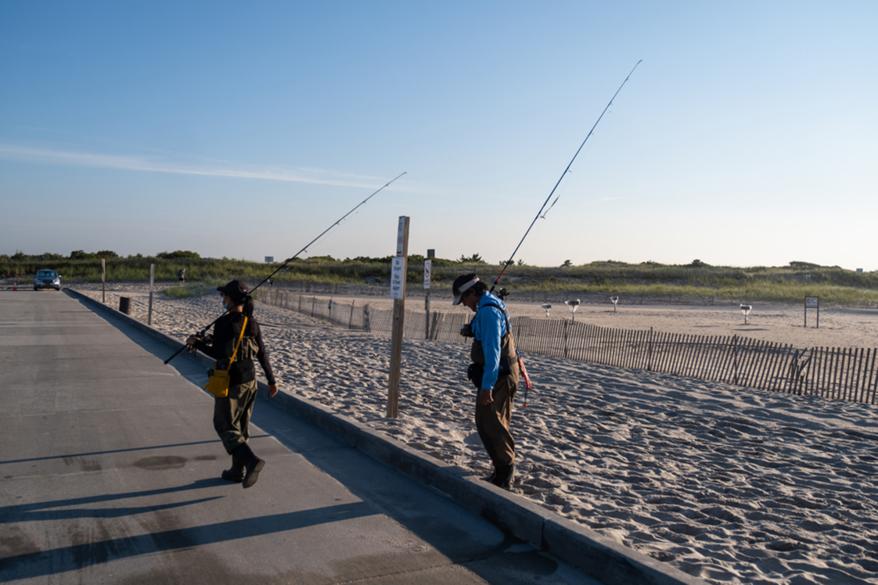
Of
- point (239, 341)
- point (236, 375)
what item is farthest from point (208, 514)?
point (239, 341)

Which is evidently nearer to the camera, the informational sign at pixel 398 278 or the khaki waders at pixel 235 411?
the khaki waders at pixel 235 411

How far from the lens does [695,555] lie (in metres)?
4.94

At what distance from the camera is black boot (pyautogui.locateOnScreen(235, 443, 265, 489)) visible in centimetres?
621

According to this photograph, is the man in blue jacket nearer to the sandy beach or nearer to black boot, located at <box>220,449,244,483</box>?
the sandy beach

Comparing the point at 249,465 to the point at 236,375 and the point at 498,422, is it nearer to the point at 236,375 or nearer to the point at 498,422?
the point at 236,375

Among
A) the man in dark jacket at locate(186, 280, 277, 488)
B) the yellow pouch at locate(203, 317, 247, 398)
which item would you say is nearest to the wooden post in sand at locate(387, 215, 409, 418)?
the man in dark jacket at locate(186, 280, 277, 488)

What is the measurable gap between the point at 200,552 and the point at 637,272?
9889 centimetres

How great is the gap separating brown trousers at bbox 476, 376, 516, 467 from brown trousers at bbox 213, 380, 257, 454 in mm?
1985

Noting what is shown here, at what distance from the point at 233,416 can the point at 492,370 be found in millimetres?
2218

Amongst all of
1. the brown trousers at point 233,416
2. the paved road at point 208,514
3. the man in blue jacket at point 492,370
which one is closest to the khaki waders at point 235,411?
the brown trousers at point 233,416

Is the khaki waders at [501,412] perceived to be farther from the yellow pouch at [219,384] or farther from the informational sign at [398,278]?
the informational sign at [398,278]

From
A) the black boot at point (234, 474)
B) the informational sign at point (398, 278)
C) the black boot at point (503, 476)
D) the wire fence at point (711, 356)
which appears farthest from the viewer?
the wire fence at point (711, 356)

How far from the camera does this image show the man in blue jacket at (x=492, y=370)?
584 centimetres

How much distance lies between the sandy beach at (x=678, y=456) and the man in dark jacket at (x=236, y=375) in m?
1.93
